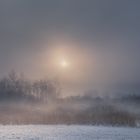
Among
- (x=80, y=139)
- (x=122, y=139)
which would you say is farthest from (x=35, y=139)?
(x=122, y=139)

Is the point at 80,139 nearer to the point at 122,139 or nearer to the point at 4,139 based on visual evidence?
the point at 122,139

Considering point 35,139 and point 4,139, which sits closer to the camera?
point 4,139

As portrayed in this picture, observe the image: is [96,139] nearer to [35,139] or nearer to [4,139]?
[35,139]

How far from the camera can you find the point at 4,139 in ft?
470

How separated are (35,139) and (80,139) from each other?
45.5 feet

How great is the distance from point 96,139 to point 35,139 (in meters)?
18.8

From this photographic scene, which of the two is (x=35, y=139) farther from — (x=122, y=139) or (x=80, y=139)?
(x=122, y=139)

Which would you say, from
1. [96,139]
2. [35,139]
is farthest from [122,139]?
[35,139]

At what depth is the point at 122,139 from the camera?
152 meters

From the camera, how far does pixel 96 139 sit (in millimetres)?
152500

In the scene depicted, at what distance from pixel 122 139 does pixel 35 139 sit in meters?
26.6

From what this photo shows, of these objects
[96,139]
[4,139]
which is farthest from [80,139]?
[4,139]

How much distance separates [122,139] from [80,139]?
12.8 meters

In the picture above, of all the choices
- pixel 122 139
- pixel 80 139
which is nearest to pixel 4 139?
pixel 80 139
